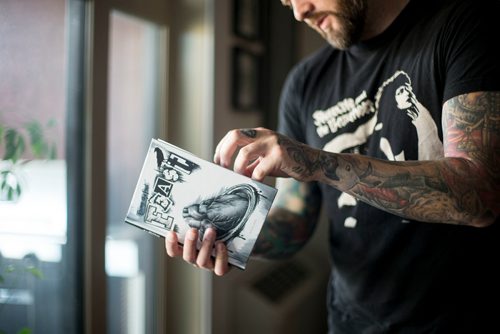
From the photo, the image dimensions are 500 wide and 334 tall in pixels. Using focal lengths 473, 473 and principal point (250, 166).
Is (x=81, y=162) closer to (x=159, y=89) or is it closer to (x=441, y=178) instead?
(x=159, y=89)

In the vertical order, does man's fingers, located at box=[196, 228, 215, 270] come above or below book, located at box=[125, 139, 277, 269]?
below

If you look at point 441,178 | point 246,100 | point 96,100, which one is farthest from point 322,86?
point 246,100

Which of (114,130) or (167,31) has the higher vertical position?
(167,31)

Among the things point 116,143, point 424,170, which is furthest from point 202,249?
point 116,143

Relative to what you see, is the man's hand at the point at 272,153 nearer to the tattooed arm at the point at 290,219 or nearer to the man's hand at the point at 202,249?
the man's hand at the point at 202,249

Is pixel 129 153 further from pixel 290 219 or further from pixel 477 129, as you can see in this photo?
pixel 477 129

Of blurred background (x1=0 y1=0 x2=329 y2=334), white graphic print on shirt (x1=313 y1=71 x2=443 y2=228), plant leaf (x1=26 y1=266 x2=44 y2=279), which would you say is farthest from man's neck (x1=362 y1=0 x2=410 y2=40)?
plant leaf (x1=26 y1=266 x2=44 y2=279)

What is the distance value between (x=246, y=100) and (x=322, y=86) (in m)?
1.07

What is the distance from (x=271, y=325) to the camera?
2.10m

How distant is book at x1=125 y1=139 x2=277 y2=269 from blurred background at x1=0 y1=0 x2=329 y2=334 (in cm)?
51

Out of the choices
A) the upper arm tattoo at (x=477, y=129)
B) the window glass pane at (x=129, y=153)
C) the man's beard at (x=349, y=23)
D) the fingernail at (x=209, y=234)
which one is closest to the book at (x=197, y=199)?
the fingernail at (x=209, y=234)

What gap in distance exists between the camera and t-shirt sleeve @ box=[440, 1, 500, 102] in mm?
837

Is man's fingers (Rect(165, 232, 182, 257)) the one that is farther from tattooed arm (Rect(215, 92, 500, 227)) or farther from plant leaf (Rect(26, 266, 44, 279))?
plant leaf (Rect(26, 266, 44, 279))

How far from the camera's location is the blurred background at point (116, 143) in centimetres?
127
